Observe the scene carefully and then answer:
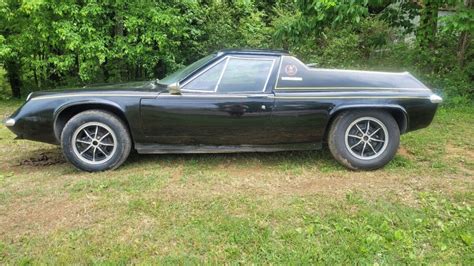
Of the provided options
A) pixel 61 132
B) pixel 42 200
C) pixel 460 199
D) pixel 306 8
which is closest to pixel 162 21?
pixel 306 8

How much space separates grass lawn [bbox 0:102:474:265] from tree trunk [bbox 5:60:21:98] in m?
6.23

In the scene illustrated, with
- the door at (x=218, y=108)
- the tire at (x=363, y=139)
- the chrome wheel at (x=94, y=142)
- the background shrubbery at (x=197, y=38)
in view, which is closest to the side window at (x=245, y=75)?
the door at (x=218, y=108)

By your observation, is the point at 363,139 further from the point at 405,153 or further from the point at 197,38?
the point at 197,38

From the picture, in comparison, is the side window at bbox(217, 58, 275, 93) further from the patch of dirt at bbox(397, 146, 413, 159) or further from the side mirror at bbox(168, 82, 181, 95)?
the patch of dirt at bbox(397, 146, 413, 159)

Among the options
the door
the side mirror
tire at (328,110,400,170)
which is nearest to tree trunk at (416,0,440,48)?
tire at (328,110,400,170)

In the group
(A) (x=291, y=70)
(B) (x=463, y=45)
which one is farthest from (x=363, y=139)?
(B) (x=463, y=45)

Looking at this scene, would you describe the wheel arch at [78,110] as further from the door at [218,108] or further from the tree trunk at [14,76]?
the tree trunk at [14,76]

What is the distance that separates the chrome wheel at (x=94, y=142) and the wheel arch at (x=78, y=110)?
0.58 ft

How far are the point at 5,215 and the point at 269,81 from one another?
2.74m

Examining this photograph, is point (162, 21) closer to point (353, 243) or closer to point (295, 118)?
point (295, 118)

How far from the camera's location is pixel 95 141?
4.17 m

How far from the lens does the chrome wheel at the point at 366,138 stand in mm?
4285

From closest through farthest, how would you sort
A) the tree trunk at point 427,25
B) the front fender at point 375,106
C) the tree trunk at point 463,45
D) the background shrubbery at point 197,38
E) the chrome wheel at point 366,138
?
1. the front fender at point 375,106
2. the chrome wheel at point 366,138
3. the background shrubbery at point 197,38
4. the tree trunk at point 427,25
5. the tree trunk at point 463,45

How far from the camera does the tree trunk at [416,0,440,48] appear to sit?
8.25 meters
